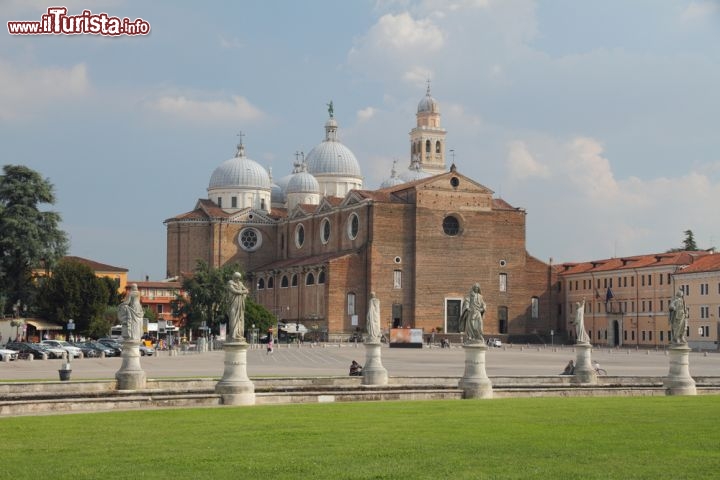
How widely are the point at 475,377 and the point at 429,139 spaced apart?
333ft

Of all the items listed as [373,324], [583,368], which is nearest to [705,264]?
[583,368]

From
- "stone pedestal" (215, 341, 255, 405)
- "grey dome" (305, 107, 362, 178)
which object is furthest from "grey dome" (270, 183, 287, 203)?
"stone pedestal" (215, 341, 255, 405)

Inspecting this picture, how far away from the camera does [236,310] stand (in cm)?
2520

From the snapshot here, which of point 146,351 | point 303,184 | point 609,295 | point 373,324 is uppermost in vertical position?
point 303,184

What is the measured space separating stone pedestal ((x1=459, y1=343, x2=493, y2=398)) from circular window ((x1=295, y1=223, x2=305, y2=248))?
8281 centimetres

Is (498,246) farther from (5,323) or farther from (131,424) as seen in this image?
(131,424)

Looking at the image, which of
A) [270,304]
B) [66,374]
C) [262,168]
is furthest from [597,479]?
[262,168]

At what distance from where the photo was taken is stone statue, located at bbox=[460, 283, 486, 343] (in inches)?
1064

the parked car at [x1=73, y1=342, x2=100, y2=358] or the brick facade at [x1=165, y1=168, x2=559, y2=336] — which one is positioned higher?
the brick facade at [x1=165, y1=168, x2=559, y2=336]

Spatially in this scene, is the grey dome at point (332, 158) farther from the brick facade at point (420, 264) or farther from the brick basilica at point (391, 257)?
the brick facade at point (420, 264)

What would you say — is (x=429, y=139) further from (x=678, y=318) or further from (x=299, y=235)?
(x=678, y=318)

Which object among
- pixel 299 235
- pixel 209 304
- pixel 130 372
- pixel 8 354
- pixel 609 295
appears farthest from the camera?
pixel 299 235

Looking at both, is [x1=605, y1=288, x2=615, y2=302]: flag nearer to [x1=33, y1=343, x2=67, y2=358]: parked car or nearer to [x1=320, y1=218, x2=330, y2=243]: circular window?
[x1=320, y1=218, x2=330, y2=243]: circular window

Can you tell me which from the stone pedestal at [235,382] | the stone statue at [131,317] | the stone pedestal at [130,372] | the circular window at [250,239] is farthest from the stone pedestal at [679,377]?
the circular window at [250,239]
